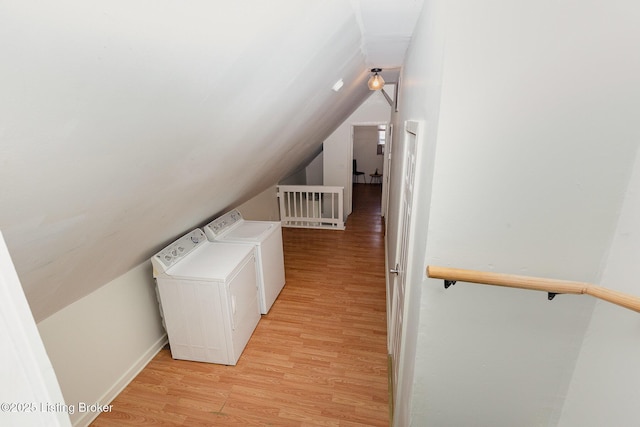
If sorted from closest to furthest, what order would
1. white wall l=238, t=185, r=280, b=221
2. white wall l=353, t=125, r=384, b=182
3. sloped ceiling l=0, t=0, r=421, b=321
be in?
1. sloped ceiling l=0, t=0, r=421, b=321
2. white wall l=238, t=185, r=280, b=221
3. white wall l=353, t=125, r=384, b=182

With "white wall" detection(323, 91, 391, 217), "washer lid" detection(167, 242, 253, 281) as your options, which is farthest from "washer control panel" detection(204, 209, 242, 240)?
"white wall" detection(323, 91, 391, 217)

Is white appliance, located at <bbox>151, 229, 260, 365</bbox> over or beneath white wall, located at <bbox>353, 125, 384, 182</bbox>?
beneath

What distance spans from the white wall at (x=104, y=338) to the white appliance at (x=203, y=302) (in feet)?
0.61

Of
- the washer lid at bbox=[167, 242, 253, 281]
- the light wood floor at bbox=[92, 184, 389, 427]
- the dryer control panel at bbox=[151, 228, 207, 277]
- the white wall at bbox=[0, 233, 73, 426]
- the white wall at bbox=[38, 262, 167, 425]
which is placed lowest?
the light wood floor at bbox=[92, 184, 389, 427]

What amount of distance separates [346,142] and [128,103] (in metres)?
5.10

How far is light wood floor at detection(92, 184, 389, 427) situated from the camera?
2033 mm

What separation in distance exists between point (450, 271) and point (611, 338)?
0.59 metres

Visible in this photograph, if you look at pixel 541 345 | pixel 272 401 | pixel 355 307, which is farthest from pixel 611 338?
pixel 355 307

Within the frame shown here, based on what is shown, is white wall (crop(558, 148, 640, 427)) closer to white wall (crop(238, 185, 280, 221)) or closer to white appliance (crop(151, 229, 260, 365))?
white appliance (crop(151, 229, 260, 365))

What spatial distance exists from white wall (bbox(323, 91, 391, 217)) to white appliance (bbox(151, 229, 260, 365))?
3539 millimetres

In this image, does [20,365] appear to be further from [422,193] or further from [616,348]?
[616,348]

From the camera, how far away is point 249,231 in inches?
127

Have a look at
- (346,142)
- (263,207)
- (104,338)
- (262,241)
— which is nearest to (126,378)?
(104,338)

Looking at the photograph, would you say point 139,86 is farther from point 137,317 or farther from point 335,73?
point 137,317
